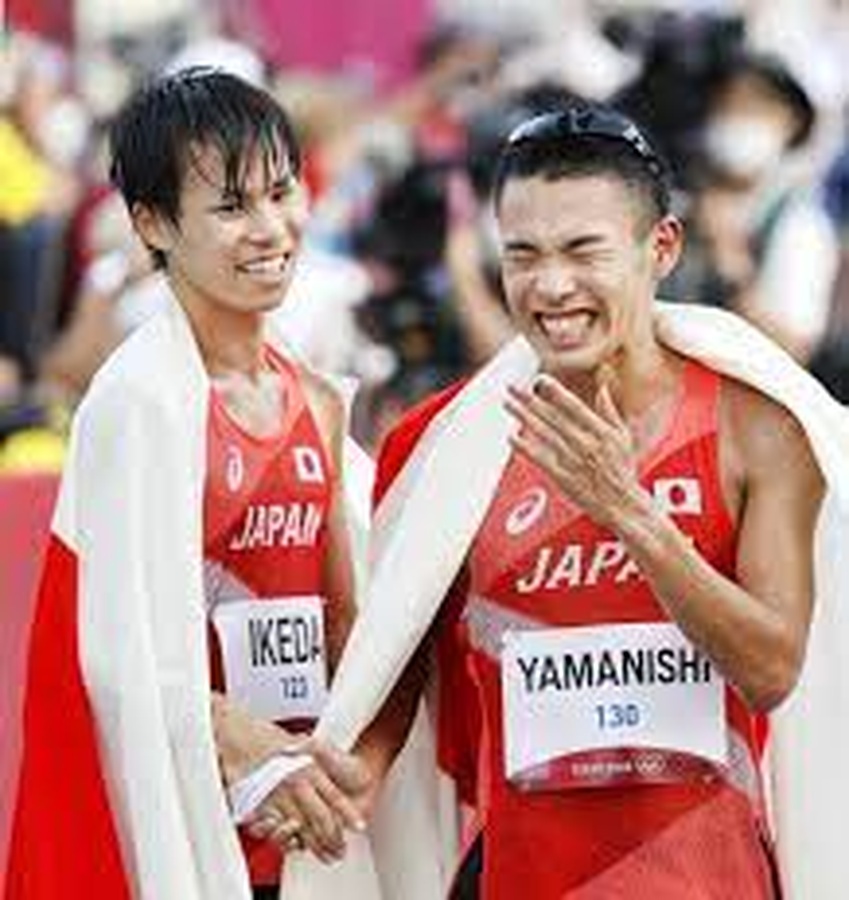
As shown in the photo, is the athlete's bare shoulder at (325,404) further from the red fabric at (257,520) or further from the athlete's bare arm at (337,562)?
the red fabric at (257,520)

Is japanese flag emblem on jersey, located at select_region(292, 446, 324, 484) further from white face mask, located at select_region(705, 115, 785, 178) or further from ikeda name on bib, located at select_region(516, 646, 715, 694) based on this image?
white face mask, located at select_region(705, 115, 785, 178)

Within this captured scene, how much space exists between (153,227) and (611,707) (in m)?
1.27

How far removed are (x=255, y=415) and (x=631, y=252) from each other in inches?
38.7

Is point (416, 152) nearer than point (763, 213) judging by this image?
No

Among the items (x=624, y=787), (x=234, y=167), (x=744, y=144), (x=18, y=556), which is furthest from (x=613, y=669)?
(x=744, y=144)

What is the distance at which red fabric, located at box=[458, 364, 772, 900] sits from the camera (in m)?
5.00

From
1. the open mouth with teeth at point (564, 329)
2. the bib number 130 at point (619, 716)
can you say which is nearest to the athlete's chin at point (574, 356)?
the open mouth with teeth at point (564, 329)

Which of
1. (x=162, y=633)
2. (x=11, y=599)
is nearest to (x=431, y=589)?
(x=162, y=633)

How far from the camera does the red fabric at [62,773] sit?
5473 mm

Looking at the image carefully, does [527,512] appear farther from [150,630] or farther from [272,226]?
[272,226]

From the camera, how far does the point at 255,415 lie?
573cm

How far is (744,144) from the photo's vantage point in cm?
1173

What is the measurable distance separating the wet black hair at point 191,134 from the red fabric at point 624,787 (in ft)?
2.88

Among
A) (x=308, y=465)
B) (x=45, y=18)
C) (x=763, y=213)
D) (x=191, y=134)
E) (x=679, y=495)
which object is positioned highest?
(x=45, y=18)
